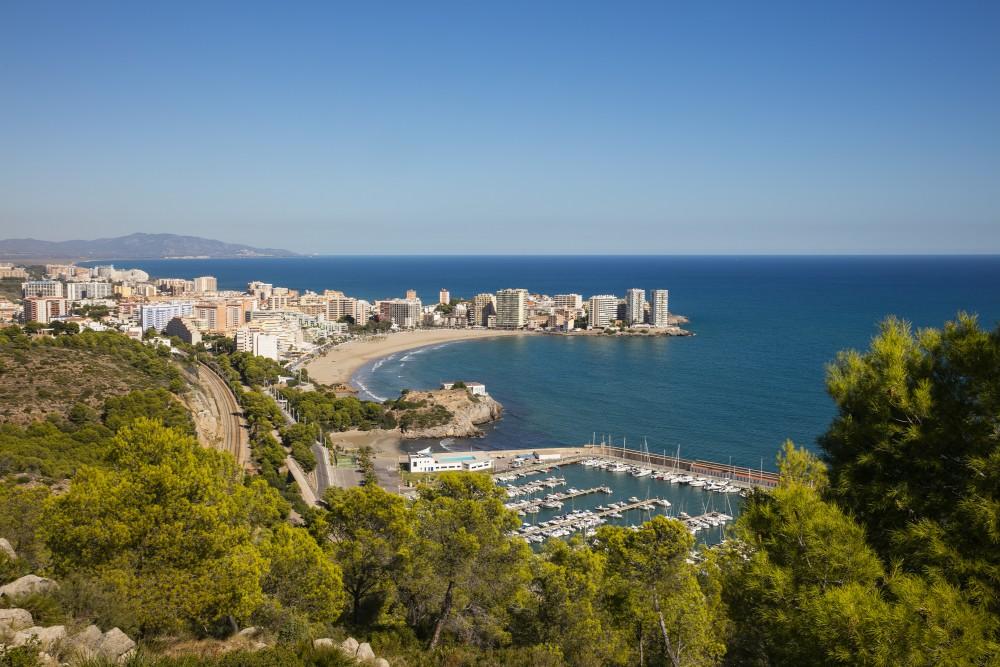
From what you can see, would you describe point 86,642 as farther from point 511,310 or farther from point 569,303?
point 569,303

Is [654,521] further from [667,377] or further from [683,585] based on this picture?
[667,377]

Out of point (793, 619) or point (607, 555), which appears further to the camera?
point (607, 555)

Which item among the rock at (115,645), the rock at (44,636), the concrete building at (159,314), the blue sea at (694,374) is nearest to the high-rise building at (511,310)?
the blue sea at (694,374)

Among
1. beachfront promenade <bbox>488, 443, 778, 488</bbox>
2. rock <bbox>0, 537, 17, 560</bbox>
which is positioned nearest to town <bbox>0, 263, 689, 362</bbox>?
beachfront promenade <bbox>488, 443, 778, 488</bbox>

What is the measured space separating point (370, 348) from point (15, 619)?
51.7 metres

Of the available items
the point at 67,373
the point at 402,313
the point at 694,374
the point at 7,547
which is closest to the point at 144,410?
the point at 67,373

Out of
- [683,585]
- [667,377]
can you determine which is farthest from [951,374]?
[667,377]

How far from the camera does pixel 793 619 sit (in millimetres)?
3576

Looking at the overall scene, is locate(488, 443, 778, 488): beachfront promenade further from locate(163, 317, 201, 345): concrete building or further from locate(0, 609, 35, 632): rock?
locate(163, 317, 201, 345): concrete building

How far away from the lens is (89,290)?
Answer: 2758 inches

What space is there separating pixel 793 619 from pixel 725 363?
42.0 m

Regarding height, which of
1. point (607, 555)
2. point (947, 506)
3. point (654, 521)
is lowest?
point (607, 555)

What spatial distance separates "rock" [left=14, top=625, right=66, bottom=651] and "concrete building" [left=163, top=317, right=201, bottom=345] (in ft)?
149

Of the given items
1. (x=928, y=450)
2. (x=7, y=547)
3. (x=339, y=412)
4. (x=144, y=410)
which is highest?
(x=928, y=450)
